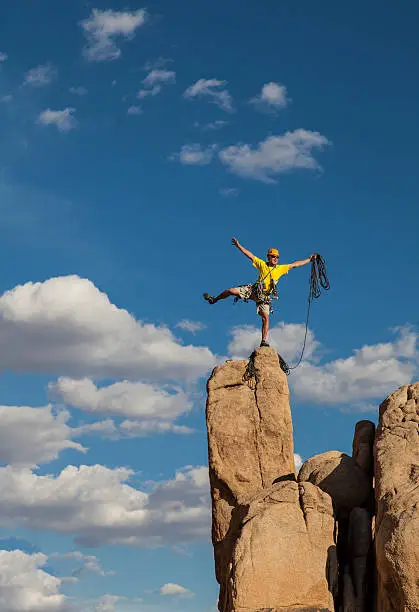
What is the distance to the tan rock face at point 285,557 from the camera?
22984 mm

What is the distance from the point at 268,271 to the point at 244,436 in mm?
5682

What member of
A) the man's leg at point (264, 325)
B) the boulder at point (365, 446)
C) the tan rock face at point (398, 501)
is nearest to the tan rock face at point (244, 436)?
the man's leg at point (264, 325)

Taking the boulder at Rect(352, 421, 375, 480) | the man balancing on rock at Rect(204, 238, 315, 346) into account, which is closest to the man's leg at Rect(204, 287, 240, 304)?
the man balancing on rock at Rect(204, 238, 315, 346)

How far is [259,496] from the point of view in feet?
83.1

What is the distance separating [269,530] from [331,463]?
411cm

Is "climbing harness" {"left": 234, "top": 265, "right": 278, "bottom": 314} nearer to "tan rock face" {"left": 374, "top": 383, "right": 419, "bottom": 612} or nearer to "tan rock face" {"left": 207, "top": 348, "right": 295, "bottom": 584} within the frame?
"tan rock face" {"left": 207, "top": 348, "right": 295, "bottom": 584}

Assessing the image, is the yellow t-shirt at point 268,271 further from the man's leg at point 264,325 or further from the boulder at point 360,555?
the boulder at point 360,555

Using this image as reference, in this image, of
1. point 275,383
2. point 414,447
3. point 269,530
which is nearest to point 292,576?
point 269,530

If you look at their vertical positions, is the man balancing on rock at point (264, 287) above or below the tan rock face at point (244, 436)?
above

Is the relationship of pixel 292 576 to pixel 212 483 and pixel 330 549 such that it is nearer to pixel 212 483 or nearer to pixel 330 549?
pixel 330 549

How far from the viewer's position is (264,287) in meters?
30.2

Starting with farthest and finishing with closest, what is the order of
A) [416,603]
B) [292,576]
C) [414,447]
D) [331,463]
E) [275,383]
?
[275,383]
[331,463]
[414,447]
[292,576]
[416,603]

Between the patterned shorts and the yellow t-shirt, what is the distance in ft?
1.59

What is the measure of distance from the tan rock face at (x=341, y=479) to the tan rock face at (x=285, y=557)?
1432 millimetres
